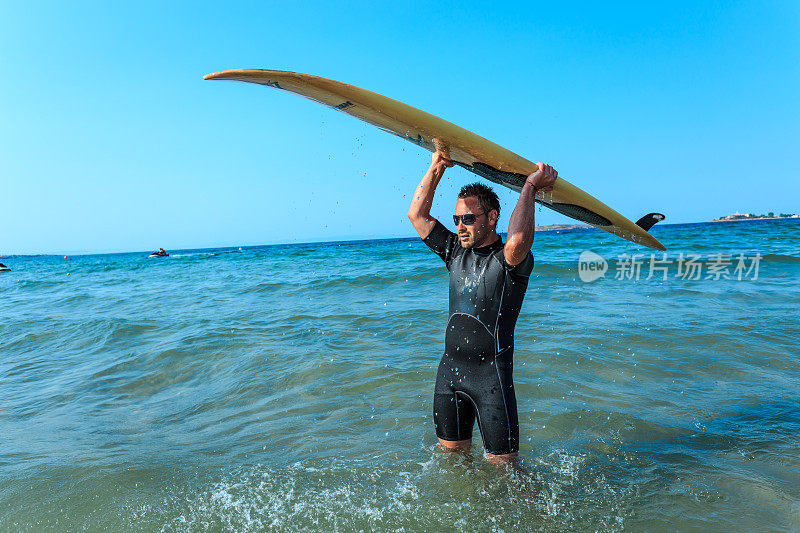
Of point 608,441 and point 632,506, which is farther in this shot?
point 608,441

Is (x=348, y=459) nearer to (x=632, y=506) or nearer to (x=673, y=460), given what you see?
(x=632, y=506)

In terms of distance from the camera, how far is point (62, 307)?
44.2 ft

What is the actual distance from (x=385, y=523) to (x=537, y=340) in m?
→ 4.80

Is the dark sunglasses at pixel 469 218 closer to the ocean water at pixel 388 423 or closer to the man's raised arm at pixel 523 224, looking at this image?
the man's raised arm at pixel 523 224

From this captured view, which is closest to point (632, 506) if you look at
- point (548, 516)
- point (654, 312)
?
point (548, 516)

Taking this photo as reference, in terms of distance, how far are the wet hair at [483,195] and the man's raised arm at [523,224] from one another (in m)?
0.34

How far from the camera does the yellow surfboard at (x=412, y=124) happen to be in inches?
130

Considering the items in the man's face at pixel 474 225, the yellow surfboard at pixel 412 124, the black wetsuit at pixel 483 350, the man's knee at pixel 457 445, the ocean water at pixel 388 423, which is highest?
the yellow surfboard at pixel 412 124

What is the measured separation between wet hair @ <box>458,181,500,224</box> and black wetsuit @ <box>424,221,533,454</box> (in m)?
0.22

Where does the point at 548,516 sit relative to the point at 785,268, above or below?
below

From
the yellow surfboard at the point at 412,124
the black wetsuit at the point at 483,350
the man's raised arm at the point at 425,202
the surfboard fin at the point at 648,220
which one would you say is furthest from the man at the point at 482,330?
the surfboard fin at the point at 648,220

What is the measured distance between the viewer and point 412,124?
356 centimetres

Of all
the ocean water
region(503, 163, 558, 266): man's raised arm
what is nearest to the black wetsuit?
region(503, 163, 558, 266): man's raised arm

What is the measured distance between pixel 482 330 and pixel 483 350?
123 mm
